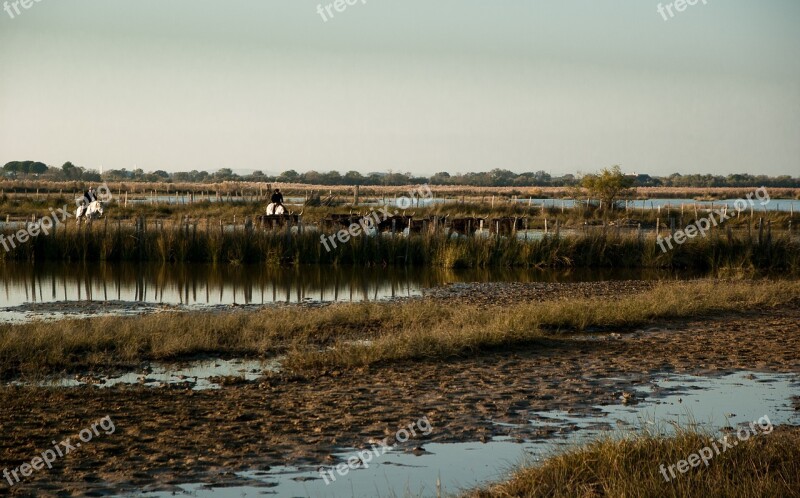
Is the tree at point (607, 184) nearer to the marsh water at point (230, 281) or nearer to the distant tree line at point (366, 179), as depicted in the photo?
the marsh water at point (230, 281)

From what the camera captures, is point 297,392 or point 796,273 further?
point 796,273

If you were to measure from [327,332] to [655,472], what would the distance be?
7.78m

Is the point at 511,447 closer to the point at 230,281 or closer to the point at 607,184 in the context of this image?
the point at 230,281

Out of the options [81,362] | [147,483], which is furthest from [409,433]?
[81,362]

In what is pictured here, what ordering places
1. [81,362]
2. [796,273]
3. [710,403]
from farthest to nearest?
[796,273] < [81,362] < [710,403]

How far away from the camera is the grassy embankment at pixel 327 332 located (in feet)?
37.2

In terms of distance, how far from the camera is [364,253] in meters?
26.6

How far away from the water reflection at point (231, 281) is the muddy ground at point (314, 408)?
7901mm

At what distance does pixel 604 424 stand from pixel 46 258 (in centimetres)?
2159

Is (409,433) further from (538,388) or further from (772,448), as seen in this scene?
(772,448)

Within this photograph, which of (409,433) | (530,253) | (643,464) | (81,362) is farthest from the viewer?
(530,253)

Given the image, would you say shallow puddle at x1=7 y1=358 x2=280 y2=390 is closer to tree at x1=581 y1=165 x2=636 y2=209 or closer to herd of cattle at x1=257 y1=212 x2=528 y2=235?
herd of cattle at x1=257 y1=212 x2=528 y2=235

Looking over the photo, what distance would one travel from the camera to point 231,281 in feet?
73.3

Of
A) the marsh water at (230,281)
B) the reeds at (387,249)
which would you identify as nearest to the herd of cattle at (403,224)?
the reeds at (387,249)
